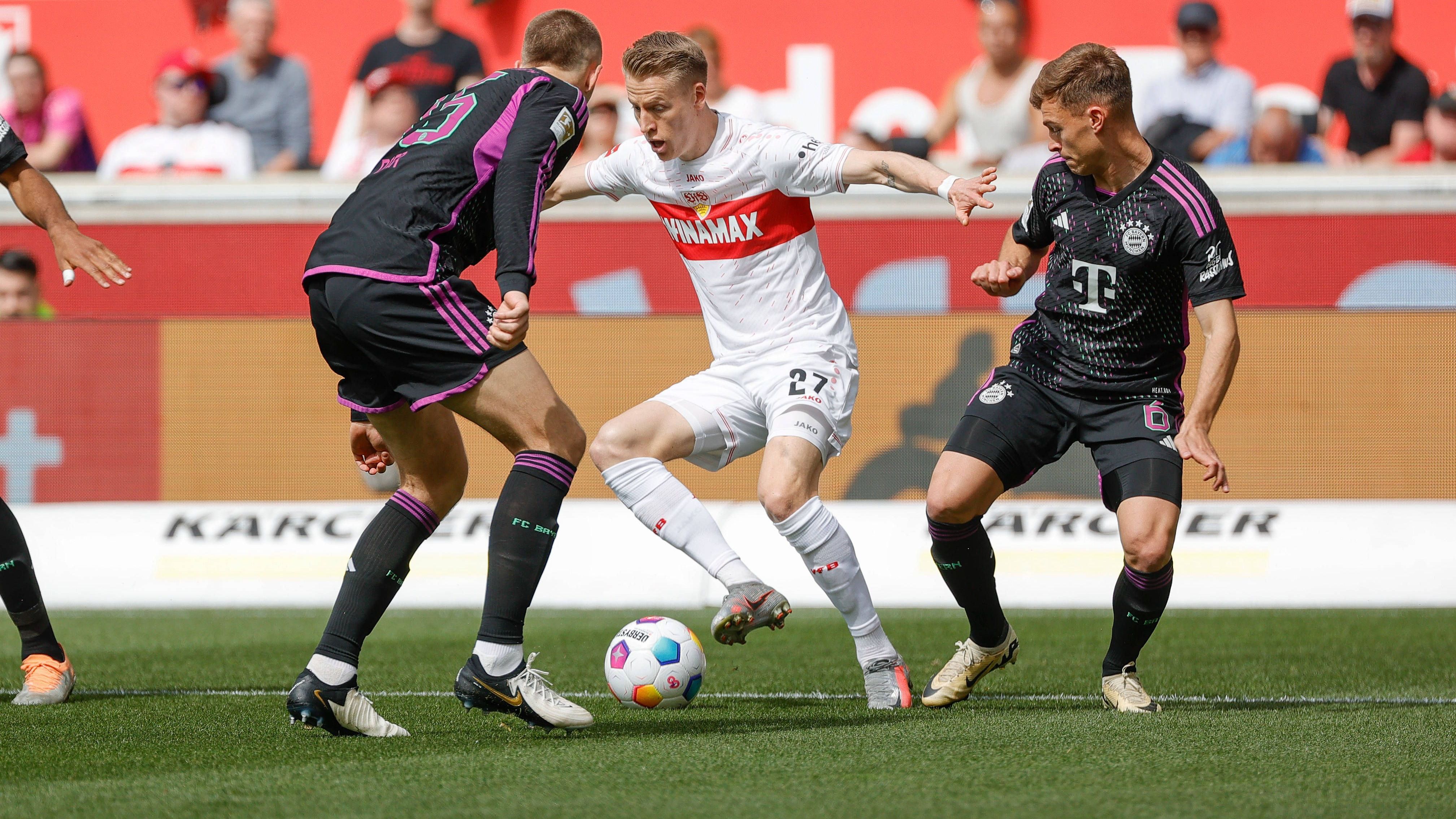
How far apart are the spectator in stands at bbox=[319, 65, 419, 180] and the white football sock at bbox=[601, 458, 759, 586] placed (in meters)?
7.08

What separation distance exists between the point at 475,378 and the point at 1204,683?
3.17 meters

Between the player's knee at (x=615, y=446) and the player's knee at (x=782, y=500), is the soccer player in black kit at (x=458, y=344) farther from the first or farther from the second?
the player's knee at (x=782, y=500)

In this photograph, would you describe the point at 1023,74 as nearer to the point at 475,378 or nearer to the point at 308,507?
the point at 308,507

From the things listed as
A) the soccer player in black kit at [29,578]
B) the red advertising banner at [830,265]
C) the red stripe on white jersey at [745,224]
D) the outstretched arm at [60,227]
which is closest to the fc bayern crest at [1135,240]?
the red stripe on white jersey at [745,224]

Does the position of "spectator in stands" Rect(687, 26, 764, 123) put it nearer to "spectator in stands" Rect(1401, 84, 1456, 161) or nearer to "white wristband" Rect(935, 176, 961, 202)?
"spectator in stands" Rect(1401, 84, 1456, 161)

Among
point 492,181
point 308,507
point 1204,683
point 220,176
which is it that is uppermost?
point 492,181

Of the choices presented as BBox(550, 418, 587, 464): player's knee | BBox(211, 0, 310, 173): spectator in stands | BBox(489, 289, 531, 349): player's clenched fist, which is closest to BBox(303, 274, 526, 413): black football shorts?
BBox(489, 289, 531, 349): player's clenched fist

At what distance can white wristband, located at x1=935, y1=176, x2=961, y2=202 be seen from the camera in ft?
17.0

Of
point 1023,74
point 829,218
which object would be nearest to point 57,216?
point 829,218

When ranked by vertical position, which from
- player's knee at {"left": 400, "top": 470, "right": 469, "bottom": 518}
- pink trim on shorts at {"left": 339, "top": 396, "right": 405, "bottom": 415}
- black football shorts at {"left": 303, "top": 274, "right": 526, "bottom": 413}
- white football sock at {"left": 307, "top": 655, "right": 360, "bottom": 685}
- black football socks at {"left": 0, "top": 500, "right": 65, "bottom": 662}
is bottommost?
black football socks at {"left": 0, "top": 500, "right": 65, "bottom": 662}

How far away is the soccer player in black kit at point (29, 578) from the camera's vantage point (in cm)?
532

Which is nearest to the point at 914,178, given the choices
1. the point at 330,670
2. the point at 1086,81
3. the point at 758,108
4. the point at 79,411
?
the point at 1086,81

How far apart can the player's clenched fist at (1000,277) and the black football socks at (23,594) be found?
341cm

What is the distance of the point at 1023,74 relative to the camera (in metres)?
12.6
